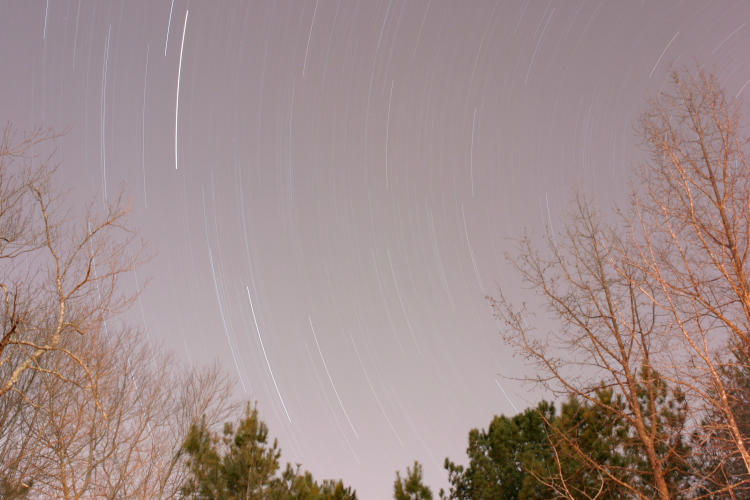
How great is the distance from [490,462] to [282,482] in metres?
4.97

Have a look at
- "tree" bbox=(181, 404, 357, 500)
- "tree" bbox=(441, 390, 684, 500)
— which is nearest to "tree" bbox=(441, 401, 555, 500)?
"tree" bbox=(441, 390, 684, 500)

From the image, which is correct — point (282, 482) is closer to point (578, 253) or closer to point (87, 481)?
point (87, 481)

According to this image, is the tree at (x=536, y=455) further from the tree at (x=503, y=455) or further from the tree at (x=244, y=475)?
the tree at (x=244, y=475)

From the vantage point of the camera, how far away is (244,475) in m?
10.5

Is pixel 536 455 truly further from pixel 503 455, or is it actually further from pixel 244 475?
pixel 244 475

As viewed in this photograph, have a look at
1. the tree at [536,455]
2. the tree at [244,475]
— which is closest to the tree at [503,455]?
the tree at [536,455]

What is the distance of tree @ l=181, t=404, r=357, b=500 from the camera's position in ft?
33.9

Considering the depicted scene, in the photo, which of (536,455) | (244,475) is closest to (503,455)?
(536,455)

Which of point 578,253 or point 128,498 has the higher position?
point 578,253

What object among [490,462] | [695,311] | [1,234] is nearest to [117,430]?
[1,234]

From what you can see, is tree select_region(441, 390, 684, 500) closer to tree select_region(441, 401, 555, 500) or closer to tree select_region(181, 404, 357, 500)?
tree select_region(441, 401, 555, 500)

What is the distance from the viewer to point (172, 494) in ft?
45.0

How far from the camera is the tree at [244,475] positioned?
406 inches

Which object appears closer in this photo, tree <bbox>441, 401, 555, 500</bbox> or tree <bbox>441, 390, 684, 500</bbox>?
tree <bbox>441, 390, 684, 500</bbox>
